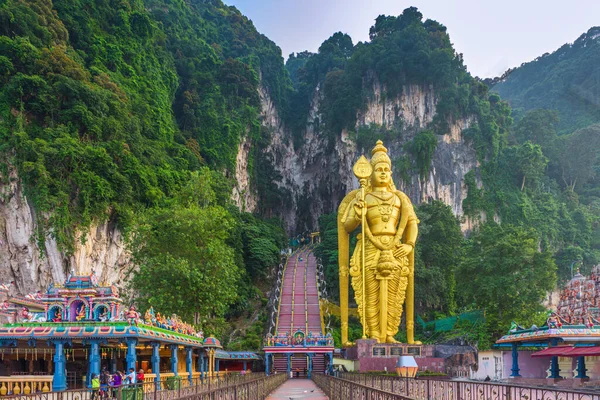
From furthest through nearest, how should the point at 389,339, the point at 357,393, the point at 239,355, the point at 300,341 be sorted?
1. the point at 239,355
2. the point at 300,341
3. the point at 389,339
4. the point at 357,393

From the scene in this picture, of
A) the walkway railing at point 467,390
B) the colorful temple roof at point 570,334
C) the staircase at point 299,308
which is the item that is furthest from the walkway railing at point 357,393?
the staircase at point 299,308

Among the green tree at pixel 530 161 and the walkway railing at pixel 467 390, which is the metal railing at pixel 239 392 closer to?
the walkway railing at pixel 467 390

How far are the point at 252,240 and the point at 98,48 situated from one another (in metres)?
15.4

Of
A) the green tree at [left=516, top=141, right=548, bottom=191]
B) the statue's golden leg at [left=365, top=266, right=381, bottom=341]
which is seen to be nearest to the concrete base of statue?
the statue's golden leg at [left=365, top=266, right=381, bottom=341]

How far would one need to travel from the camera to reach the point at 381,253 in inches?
888

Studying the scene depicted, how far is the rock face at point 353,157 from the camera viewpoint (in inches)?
1922

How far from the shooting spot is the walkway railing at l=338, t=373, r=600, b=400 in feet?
20.6

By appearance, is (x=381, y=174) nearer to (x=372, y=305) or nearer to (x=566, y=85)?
(x=372, y=305)

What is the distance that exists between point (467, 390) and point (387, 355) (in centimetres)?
1360

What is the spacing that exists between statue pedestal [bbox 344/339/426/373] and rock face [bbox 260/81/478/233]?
91.9ft

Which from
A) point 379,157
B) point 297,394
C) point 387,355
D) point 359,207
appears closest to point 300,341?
point 387,355

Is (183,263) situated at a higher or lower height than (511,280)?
higher

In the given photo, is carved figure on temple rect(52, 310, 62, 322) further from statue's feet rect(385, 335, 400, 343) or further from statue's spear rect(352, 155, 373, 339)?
statue's feet rect(385, 335, 400, 343)

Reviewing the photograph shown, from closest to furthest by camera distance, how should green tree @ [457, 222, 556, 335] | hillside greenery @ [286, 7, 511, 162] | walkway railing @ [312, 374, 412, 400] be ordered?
1. walkway railing @ [312, 374, 412, 400]
2. green tree @ [457, 222, 556, 335]
3. hillside greenery @ [286, 7, 511, 162]
